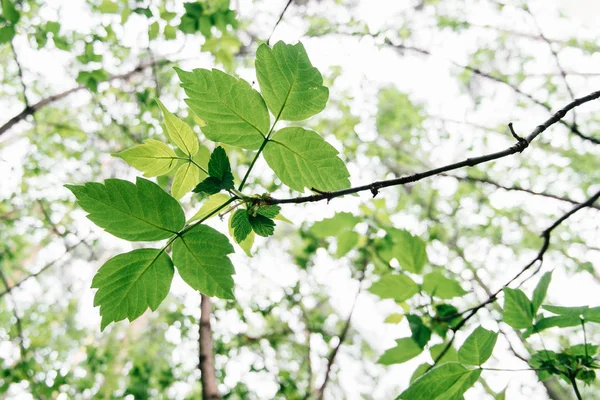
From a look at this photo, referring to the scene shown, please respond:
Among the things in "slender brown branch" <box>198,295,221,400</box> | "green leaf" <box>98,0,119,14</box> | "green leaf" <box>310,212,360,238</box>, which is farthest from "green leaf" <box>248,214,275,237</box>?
"green leaf" <box>98,0,119,14</box>

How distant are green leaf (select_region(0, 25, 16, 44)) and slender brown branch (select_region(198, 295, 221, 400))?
1406mm

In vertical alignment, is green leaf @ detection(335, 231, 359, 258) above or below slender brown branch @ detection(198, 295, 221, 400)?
above

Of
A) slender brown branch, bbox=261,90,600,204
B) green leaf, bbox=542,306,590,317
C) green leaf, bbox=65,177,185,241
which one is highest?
green leaf, bbox=65,177,185,241

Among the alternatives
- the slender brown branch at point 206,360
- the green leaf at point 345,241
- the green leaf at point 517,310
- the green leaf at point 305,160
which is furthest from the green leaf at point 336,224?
the slender brown branch at point 206,360

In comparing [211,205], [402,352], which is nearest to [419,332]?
[402,352]

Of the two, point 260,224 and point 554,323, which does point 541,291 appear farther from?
point 260,224

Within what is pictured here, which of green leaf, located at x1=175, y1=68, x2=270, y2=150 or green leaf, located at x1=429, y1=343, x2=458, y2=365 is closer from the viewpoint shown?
green leaf, located at x1=175, y1=68, x2=270, y2=150

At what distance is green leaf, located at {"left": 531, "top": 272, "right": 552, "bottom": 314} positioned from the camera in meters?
0.71

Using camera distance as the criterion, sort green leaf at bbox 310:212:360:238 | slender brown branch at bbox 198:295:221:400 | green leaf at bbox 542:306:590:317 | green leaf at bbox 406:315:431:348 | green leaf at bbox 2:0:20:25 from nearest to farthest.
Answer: green leaf at bbox 542:306:590:317 < green leaf at bbox 406:315:431:348 < green leaf at bbox 310:212:360:238 < green leaf at bbox 2:0:20:25 < slender brown branch at bbox 198:295:221:400

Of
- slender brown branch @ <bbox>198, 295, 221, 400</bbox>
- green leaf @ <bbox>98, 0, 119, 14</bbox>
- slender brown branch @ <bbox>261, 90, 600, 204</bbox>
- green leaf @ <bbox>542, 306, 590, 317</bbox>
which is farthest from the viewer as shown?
green leaf @ <bbox>98, 0, 119, 14</bbox>

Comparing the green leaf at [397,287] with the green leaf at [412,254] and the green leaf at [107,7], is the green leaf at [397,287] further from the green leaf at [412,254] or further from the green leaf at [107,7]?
the green leaf at [107,7]

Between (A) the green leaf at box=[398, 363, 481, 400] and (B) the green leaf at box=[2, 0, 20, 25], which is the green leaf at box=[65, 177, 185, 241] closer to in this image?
(A) the green leaf at box=[398, 363, 481, 400]

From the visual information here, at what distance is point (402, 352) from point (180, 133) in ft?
2.28

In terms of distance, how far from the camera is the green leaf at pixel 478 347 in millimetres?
620
